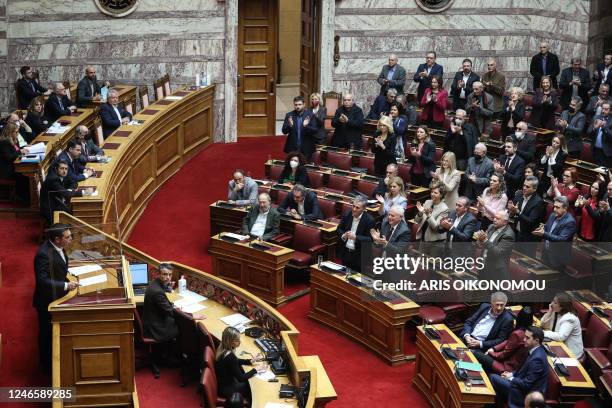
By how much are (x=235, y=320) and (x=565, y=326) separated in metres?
3.33

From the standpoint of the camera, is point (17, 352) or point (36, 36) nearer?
point (17, 352)

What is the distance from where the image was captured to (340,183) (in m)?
14.6

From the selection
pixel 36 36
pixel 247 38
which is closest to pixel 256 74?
pixel 247 38

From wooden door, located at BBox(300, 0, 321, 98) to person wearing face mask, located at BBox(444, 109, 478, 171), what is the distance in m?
4.50

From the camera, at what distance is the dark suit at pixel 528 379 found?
9.28 metres

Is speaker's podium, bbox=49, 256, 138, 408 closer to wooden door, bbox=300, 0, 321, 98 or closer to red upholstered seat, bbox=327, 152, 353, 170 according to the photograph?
red upholstered seat, bbox=327, 152, 353, 170

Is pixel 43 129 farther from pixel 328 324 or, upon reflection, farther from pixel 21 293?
pixel 328 324

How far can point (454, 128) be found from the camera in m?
14.5

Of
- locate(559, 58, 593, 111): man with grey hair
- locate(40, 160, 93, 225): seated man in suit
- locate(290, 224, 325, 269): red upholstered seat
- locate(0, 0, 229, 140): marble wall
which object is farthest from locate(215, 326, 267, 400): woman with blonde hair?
locate(0, 0, 229, 140): marble wall

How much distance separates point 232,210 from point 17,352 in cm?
445

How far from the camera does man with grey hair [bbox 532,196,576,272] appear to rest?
11578mm

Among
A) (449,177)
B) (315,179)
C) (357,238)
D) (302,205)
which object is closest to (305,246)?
(302,205)

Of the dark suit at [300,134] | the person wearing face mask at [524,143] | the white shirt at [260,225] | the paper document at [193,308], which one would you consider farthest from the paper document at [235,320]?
the dark suit at [300,134]

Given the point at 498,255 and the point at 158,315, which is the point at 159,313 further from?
the point at 498,255
